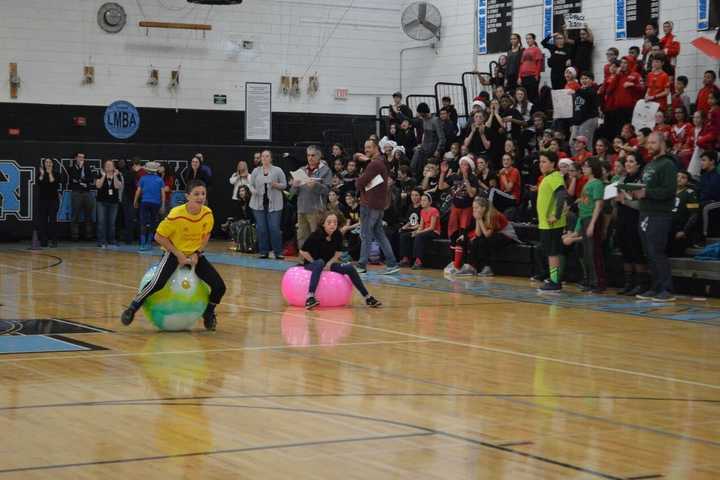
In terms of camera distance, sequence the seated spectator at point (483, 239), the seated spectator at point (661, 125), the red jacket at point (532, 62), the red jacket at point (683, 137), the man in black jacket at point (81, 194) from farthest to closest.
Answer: the man in black jacket at point (81, 194), the red jacket at point (532, 62), the seated spectator at point (483, 239), the red jacket at point (683, 137), the seated spectator at point (661, 125)

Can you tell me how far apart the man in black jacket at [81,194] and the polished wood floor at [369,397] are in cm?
1171

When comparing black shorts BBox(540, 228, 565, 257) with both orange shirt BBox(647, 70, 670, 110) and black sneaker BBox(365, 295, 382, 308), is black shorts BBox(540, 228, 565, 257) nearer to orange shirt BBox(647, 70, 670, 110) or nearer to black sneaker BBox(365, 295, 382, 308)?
black sneaker BBox(365, 295, 382, 308)

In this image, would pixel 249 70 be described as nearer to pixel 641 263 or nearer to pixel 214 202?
pixel 214 202

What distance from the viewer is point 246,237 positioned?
22391 millimetres

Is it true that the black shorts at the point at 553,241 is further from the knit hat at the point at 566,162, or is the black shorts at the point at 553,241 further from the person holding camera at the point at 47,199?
the person holding camera at the point at 47,199

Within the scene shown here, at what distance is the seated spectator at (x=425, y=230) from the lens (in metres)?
19.2

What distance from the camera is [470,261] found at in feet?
59.9

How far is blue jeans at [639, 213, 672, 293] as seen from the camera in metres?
14.3

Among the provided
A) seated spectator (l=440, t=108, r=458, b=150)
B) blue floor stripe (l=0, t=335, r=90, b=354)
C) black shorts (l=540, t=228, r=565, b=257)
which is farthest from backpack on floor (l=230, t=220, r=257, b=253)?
blue floor stripe (l=0, t=335, r=90, b=354)

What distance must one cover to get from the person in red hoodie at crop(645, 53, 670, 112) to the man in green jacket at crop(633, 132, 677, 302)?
182 inches

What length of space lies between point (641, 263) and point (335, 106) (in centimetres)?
1434

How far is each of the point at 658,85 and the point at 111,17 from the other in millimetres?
12813

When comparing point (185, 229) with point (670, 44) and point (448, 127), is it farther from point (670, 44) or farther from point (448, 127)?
point (448, 127)

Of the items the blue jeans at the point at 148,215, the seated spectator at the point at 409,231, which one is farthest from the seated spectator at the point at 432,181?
the blue jeans at the point at 148,215
